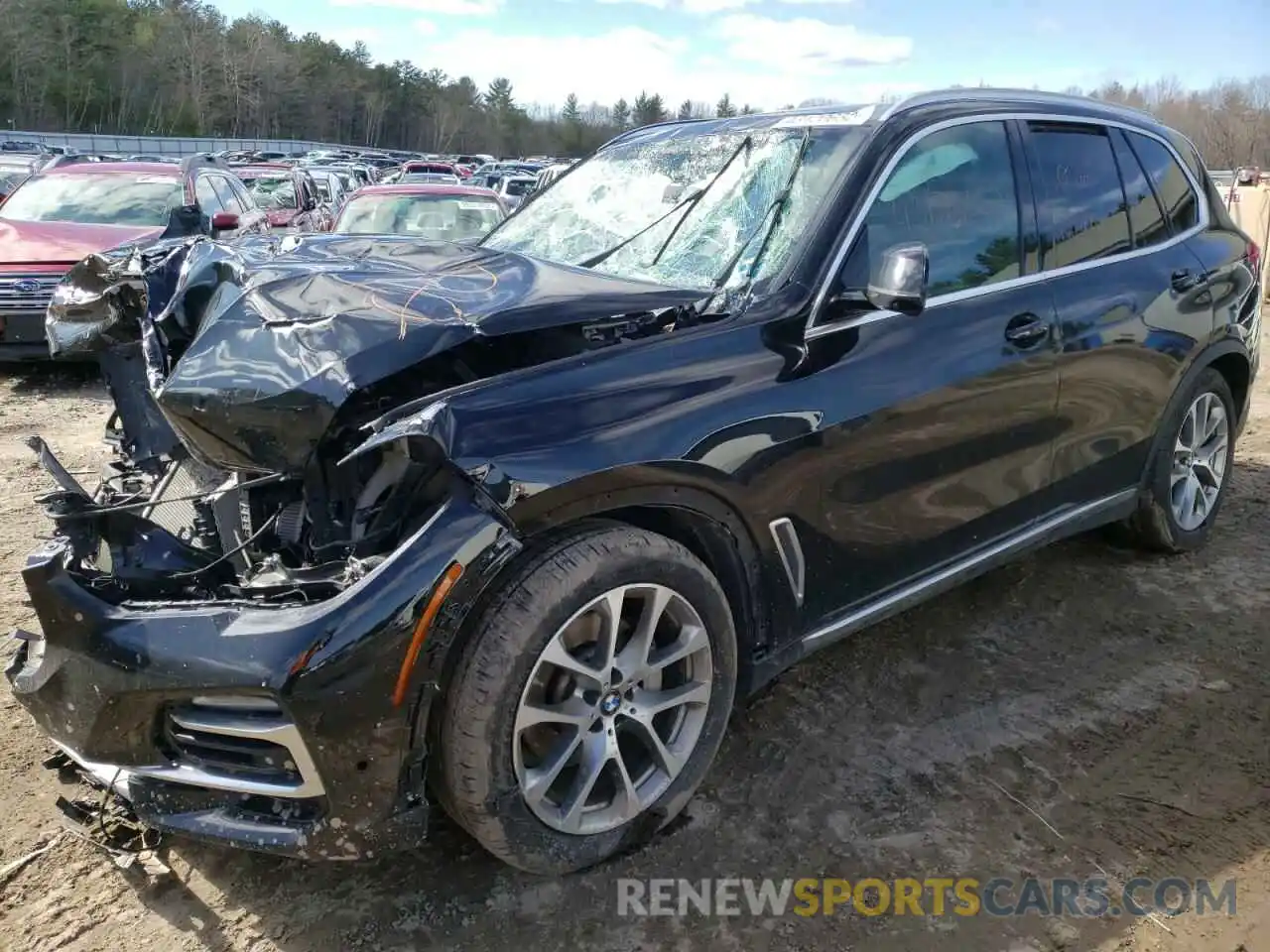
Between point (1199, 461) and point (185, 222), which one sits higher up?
point (185, 222)

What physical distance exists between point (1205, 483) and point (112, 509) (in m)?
4.57

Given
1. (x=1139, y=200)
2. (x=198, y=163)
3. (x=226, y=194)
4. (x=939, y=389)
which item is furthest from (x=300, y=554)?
(x=198, y=163)

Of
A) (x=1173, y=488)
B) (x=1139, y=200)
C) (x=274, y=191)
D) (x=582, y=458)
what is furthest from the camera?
(x=274, y=191)

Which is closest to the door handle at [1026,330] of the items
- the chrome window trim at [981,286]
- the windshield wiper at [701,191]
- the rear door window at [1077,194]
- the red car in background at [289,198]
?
the chrome window trim at [981,286]

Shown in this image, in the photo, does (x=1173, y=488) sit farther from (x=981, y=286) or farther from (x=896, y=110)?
(x=896, y=110)

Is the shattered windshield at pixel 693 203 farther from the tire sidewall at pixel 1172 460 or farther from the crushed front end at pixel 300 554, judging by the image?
the tire sidewall at pixel 1172 460

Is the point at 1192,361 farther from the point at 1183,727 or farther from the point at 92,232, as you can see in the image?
the point at 92,232

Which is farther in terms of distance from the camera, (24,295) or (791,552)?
(24,295)

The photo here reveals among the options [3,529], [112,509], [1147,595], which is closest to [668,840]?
[112,509]

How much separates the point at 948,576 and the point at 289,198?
17.2m

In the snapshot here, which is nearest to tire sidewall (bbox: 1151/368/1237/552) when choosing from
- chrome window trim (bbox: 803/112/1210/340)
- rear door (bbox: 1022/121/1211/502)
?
rear door (bbox: 1022/121/1211/502)

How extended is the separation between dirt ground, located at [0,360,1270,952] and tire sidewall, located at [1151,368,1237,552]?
41 cm

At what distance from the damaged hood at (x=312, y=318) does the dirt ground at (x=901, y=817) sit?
1.14m

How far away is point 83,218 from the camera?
8914 millimetres
